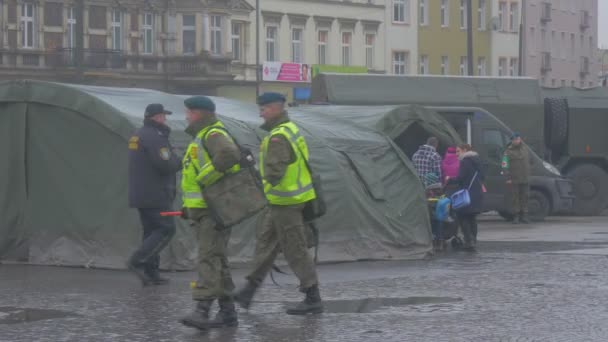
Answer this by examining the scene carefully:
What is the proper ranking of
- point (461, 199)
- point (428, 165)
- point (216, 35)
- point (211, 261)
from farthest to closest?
point (216, 35), point (428, 165), point (461, 199), point (211, 261)

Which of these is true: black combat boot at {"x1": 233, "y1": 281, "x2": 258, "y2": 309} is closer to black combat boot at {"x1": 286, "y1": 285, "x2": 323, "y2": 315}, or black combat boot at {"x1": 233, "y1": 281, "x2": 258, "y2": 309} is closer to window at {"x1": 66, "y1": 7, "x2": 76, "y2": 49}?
black combat boot at {"x1": 286, "y1": 285, "x2": 323, "y2": 315}

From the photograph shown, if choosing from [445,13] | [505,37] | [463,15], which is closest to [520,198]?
[445,13]

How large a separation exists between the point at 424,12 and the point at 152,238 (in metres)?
57.8

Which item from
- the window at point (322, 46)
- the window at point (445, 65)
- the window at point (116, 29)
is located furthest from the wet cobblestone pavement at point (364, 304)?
the window at point (445, 65)

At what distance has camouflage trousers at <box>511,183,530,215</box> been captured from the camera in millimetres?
24484

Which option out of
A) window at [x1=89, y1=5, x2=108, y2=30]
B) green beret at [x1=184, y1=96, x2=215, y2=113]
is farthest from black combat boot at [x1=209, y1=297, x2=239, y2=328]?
window at [x1=89, y1=5, x2=108, y2=30]

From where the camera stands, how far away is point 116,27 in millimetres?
54031

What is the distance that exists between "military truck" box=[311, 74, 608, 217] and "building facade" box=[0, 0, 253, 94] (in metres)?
24.0

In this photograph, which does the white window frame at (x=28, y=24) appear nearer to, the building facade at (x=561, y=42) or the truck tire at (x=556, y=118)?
the truck tire at (x=556, y=118)

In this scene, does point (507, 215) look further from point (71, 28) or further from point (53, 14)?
point (71, 28)

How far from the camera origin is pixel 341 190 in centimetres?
1630

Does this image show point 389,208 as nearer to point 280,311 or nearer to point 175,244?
point 175,244

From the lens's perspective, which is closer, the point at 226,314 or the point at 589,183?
the point at 226,314

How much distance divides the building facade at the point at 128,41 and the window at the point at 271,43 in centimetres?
144
